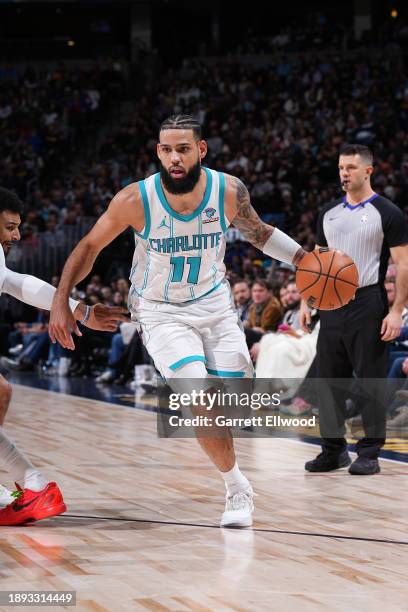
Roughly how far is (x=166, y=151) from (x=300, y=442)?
11.6 feet

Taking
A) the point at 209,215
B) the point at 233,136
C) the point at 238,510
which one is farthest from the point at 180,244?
the point at 233,136

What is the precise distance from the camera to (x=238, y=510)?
4430 mm

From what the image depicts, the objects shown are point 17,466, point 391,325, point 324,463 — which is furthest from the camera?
point 324,463

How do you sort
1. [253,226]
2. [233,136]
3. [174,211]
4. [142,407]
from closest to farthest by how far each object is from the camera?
[174,211]
[253,226]
[142,407]
[233,136]

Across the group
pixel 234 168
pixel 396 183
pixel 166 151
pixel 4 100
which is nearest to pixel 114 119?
pixel 4 100

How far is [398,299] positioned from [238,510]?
6.41 feet

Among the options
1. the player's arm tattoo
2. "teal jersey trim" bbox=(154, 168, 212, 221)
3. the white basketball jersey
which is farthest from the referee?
"teal jersey trim" bbox=(154, 168, 212, 221)

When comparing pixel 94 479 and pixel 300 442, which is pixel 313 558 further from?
pixel 300 442

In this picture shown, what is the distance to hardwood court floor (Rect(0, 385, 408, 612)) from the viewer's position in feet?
10.8

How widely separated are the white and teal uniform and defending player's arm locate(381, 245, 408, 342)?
145cm

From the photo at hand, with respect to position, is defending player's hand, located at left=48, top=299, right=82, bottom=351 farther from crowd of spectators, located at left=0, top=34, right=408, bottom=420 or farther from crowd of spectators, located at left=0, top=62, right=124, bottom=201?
crowd of spectators, located at left=0, top=62, right=124, bottom=201

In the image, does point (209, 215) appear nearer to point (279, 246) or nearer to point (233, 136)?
point (279, 246)

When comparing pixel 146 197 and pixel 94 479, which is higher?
pixel 146 197

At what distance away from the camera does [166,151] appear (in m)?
4.45
